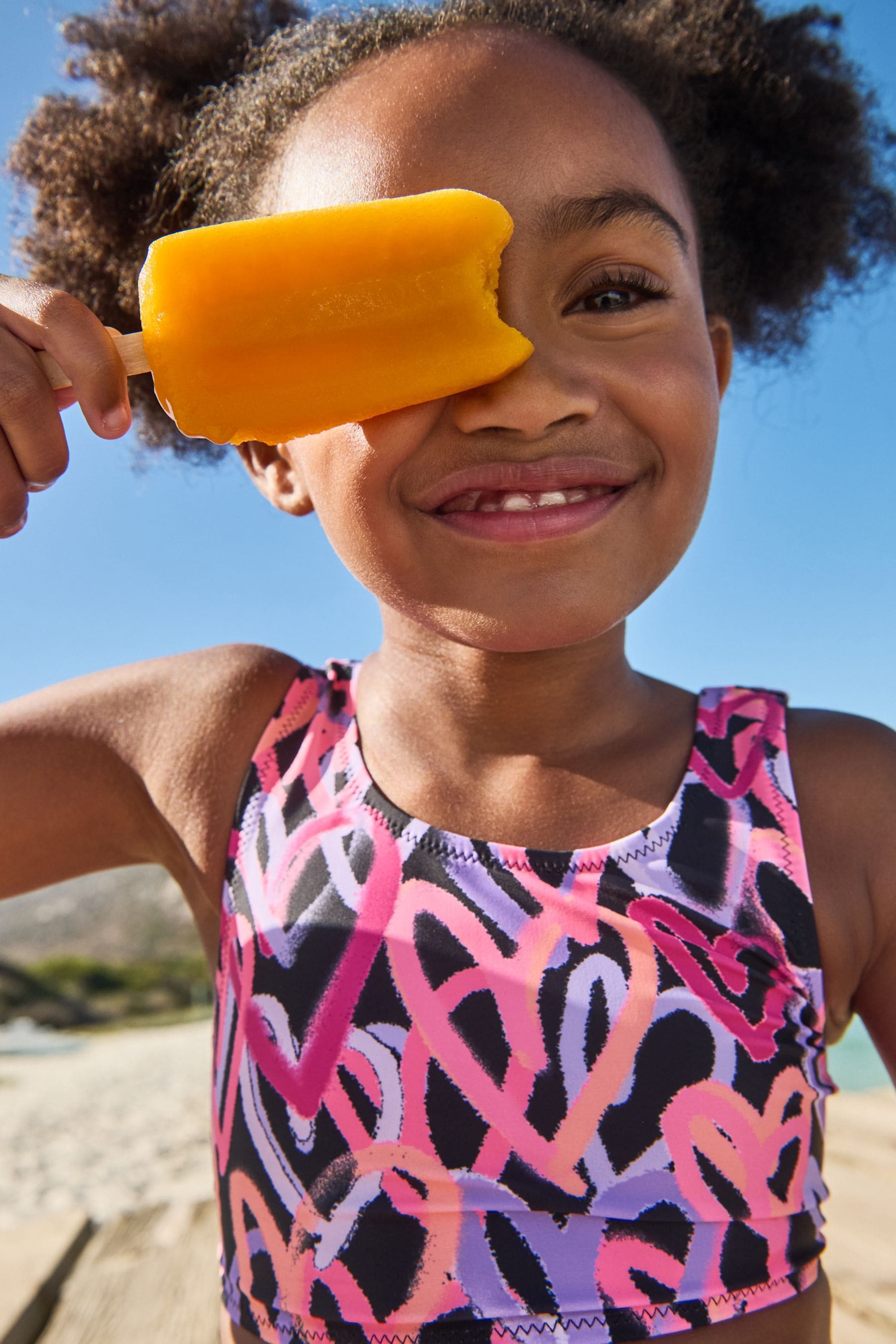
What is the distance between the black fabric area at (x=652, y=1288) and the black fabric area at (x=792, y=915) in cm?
53

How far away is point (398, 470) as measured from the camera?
1.54m

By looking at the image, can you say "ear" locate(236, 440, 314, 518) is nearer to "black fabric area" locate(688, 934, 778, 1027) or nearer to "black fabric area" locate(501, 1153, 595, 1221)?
"black fabric area" locate(688, 934, 778, 1027)

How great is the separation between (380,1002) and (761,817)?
0.74 metres

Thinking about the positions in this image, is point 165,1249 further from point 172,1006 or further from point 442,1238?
point 172,1006

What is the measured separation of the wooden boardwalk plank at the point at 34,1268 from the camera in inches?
82.1

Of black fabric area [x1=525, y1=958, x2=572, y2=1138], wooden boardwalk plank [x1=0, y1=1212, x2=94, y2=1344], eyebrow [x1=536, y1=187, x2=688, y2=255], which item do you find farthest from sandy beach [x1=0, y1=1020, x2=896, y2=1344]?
eyebrow [x1=536, y1=187, x2=688, y2=255]

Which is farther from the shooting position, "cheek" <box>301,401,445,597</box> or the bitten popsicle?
"cheek" <box>301,401,445,597</box>

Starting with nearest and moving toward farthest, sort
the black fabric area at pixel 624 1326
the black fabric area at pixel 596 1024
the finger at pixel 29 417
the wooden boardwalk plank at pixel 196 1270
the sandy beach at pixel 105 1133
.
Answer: the finger at pixel 29 417, the black fabric area at pixel 624 1326, the black fabric area at pixel 596 1024, the wooden boardwalk plank at pixel 196 1270, the sandy beach at pixel 105 1133

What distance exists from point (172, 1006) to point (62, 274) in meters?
35.1

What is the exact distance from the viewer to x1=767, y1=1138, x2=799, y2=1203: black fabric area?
1542 mm

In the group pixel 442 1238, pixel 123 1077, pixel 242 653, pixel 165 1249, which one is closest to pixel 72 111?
pixel 242 653

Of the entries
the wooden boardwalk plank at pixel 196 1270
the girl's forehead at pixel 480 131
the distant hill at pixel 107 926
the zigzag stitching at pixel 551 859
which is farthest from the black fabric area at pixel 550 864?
the distant hill at pixel 107 926

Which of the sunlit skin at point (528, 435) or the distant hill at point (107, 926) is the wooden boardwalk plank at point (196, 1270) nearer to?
the sunlit skin at point (528, 435)

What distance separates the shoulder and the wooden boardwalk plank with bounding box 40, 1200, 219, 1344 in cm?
152
